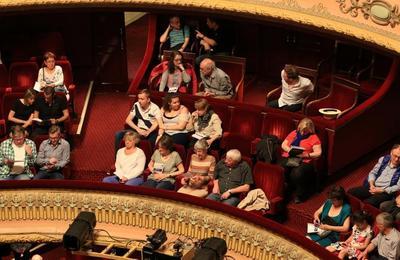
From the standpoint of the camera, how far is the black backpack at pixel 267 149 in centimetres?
500

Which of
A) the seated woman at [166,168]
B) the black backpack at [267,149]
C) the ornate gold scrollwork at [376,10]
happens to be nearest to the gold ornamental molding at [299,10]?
the ornate gold scrollwork at [376,10]

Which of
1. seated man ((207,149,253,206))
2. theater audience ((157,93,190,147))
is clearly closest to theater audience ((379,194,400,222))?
seated man ((207,149,253,206))

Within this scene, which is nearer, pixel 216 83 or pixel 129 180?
pixel 129 180

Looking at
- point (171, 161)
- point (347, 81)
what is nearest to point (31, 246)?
point (171, 161)

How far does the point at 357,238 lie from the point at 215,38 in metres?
2.21

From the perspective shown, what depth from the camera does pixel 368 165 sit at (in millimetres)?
5344

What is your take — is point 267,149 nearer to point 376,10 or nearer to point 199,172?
point 199,172

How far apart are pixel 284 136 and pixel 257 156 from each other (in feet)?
0.93

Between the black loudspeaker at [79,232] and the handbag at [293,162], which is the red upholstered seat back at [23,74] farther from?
the handbag at [293,162]

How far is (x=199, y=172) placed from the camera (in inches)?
196

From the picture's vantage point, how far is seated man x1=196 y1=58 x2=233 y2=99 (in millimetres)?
5648

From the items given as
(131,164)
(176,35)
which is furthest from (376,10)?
(176,35)

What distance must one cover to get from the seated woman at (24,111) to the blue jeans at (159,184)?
0.96 m

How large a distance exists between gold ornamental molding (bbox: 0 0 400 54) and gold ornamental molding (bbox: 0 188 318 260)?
1.32 m
